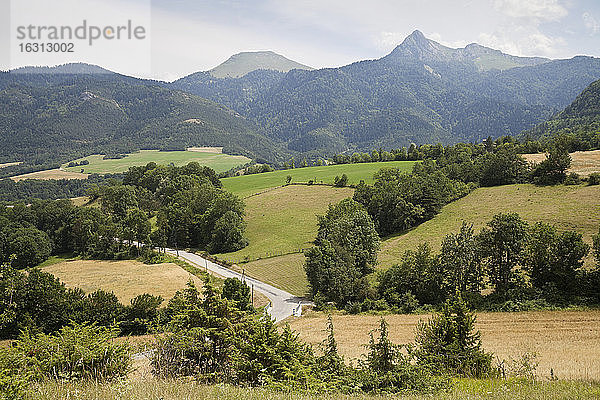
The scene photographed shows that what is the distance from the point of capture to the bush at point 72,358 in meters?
12.4

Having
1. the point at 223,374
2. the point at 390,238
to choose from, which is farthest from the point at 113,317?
the point at 390,238

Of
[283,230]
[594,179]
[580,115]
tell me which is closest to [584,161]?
[594,179]

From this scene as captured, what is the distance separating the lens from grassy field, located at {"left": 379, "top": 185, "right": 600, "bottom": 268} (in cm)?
4909

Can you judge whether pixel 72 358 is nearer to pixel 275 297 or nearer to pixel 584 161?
pixel 275 297

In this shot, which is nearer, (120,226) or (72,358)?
(72,358)

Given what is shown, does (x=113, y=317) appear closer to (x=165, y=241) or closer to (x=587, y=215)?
(x=165, y=241)

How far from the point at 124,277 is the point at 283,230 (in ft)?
92.7

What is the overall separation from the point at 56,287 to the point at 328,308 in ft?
81.1

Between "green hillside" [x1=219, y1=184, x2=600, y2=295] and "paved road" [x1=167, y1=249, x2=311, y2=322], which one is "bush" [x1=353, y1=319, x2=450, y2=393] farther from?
"green hillside" [x1=219, y1=184, x2=600, y2=295]

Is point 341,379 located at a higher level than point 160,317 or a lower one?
higher

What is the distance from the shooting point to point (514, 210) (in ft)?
185

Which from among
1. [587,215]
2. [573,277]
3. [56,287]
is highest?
[587,215]

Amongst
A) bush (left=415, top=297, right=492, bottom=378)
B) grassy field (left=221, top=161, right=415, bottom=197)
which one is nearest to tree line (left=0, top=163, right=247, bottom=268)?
grassy field (left=221, top=161, right=415, bottom=197)

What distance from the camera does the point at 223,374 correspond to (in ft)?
43.3
